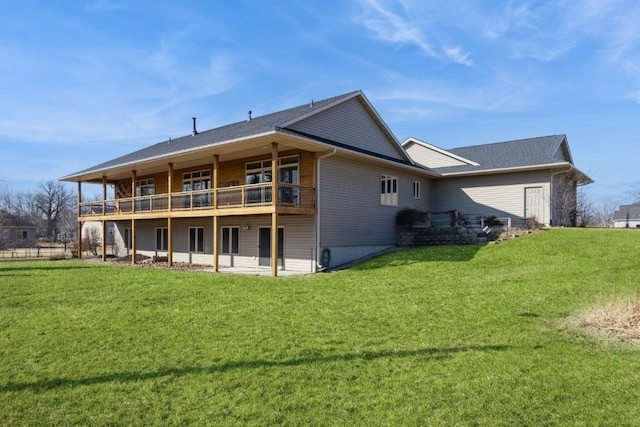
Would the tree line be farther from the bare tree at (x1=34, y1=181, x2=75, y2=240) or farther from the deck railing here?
the deck railing

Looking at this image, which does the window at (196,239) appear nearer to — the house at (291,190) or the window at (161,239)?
the house at (291,190)

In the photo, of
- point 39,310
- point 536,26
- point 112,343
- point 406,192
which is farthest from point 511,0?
point 39,310

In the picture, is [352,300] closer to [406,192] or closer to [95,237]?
[406,192]

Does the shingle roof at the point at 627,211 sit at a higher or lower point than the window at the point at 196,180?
lower

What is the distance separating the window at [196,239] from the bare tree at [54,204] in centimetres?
6064

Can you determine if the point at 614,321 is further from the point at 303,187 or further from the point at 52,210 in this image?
the point at 52,210

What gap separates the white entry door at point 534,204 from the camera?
2103 cm

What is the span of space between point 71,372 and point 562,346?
20.9 feet

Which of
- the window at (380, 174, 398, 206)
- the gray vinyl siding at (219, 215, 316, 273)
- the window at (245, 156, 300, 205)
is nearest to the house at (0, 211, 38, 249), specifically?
the gray vinyl siding at (219, 215, 316, 273)

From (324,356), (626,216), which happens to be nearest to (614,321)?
(324,356)

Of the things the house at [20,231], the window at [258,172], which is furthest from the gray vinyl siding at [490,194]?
the house at [20,231]

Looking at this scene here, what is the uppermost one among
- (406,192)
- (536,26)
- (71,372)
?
(536,26)

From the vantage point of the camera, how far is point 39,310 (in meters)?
8.90

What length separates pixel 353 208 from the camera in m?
18.0
